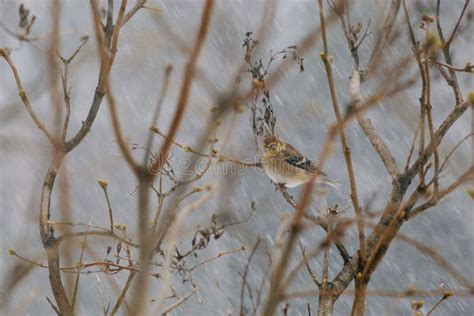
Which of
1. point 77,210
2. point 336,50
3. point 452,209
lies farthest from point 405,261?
point 77,210

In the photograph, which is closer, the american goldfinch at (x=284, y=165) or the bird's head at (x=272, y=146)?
the bird's head at (x=272, y=146)

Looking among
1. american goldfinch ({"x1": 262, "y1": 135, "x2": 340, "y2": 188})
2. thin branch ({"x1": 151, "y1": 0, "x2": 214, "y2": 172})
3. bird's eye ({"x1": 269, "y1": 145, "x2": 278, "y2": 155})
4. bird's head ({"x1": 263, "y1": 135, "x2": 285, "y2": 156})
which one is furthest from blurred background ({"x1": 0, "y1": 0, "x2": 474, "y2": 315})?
thin branch ({"x1": 151, "y1": 0, "x2": 214, "y2": 172})

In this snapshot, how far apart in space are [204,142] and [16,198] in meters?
6.81

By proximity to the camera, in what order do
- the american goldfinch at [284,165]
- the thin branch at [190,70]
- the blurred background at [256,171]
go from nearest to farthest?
the thin branch at [190,70] → the american goldfinch at [284,165] → the blurred background at [256,171]

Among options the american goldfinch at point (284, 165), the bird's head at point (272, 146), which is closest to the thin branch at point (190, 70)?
the bird's head at point (272, 146)

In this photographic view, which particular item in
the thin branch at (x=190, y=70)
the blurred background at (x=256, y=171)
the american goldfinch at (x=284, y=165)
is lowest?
the thin branch at (x=190, y=70)

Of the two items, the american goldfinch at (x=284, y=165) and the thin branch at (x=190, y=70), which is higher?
the american goldfinch at (x=284, y=165)

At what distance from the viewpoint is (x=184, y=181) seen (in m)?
0.79

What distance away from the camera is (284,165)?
4184 millimetres

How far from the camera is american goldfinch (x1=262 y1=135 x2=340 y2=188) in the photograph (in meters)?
3.98

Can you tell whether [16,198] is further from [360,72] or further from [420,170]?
[420,170]

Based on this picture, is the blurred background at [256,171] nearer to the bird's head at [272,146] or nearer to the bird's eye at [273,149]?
the bird's head at [272,146]

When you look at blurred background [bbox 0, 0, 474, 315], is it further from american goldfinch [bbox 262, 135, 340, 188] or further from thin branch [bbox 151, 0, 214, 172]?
thin branch [bbox 151, 0, 214, 172]

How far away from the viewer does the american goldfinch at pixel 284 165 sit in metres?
3.98
